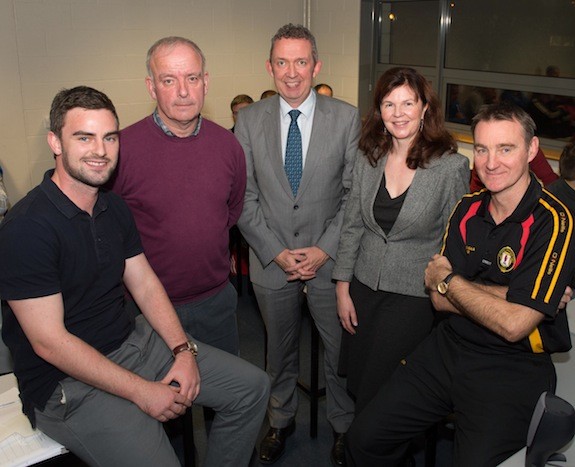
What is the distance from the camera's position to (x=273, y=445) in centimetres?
272

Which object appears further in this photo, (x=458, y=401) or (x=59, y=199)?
(x=458, y=401)

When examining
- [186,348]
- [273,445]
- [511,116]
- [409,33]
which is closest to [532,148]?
[511,116]

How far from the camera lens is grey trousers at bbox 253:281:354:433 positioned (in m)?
2.60

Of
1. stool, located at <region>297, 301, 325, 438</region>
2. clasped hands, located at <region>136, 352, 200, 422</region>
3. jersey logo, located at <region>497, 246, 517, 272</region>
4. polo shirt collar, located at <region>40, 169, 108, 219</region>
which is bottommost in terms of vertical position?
stool, located at <region>297, 301, 325, 438</region>

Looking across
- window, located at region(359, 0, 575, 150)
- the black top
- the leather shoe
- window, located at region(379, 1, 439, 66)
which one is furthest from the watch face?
window, located at region(379, 1, 439, 66)

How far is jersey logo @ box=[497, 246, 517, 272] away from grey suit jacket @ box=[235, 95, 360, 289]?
0.76 m

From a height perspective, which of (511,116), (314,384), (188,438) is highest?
(511,116)

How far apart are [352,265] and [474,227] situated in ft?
1.87

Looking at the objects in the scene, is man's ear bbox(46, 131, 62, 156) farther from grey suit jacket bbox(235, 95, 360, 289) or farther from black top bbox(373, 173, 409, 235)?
black top bbox(373, 173, 409, 235)

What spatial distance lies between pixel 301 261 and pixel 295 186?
33 centimetres

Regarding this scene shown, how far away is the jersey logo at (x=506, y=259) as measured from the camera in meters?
1.93

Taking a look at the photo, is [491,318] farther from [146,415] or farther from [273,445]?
[273,445]

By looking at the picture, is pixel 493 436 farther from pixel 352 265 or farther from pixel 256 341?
pixel 256 341

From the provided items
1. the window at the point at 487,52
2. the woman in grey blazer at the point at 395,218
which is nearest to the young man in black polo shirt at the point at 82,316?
the woman in grey blazer at the point at 395,218
